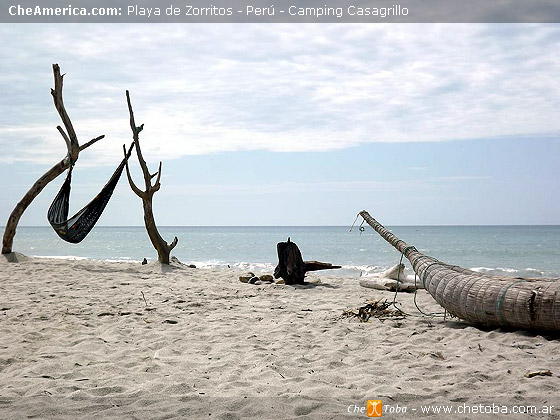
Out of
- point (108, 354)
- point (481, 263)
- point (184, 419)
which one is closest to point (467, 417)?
point (184, 419)

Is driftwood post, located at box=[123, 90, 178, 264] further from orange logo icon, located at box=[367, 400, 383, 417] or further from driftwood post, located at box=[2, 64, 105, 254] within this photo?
orange logo icon, located at box=[367, 400, 383, 417]

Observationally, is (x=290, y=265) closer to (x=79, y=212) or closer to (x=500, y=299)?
(x=79, y=212)

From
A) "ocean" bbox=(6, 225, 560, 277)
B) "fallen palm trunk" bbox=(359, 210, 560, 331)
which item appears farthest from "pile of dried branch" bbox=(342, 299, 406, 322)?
"ocean" bbox=(6, 225, 560, 277)

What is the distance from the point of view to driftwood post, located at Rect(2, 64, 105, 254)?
9.02 metres

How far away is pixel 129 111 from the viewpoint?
938 cm

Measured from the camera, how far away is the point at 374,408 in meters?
2.62

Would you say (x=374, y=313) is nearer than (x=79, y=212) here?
Yes

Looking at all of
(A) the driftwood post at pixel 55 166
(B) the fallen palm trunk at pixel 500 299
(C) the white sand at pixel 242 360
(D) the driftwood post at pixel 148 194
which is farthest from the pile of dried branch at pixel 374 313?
(A) the driftwood post at pixel 55 166

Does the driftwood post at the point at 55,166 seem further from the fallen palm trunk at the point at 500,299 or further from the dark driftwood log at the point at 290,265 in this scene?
the fallen palm trunk at the point at 500,299

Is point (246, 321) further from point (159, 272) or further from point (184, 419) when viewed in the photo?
point (159, 272)

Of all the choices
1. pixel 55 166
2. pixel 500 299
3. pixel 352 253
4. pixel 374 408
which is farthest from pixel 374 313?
pixel 352 253

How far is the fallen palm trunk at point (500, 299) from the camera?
384 centimetres

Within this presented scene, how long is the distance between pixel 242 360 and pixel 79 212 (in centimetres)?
580

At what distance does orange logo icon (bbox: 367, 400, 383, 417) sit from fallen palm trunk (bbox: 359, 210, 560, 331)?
1804 mm
